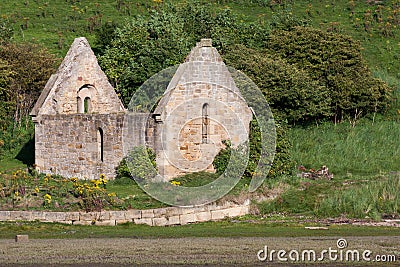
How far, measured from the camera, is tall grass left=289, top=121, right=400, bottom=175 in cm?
3491

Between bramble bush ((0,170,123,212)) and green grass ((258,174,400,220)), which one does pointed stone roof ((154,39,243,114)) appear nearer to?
bramble bush ((0,170,123,212))

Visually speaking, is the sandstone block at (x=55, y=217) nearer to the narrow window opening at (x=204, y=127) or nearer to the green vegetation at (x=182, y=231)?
the green vegetation at (x=182, y=231)

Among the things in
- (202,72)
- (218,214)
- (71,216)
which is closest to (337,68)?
(202,72)

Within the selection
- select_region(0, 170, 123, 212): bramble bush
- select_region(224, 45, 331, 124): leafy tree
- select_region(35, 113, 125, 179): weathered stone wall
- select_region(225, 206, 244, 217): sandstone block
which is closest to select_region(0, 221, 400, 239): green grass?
select_region(0, 170, 123, 212): bramble bush

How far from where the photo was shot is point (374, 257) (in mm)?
18531

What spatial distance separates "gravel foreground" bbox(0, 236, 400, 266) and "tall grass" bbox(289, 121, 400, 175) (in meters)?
12.9

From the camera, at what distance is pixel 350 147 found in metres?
37.9

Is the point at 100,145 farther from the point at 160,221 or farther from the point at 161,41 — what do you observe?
the point at 161,41

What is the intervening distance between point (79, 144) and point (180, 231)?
11.1 meters

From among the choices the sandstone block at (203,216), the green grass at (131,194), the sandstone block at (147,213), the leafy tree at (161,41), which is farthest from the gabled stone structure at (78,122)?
the sandstone block at (147,213)

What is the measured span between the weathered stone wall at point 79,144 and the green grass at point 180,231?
761cm

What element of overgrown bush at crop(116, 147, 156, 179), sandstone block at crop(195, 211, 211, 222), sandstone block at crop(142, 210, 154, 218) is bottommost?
sandstone block at crop(195, 211, 211, 222)

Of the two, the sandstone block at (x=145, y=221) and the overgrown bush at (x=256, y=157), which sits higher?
the overgrown bush at (x=256, y=157)

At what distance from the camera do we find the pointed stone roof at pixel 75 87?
1421 inches
